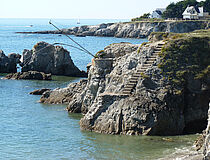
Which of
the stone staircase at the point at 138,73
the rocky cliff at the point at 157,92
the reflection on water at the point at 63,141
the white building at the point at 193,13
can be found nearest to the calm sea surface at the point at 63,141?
the reflection on water at the point at 63,141

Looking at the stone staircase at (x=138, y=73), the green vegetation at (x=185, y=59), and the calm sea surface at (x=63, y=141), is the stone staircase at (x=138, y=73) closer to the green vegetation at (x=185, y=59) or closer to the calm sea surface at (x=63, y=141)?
the green vegetation at (x=185, y=59)

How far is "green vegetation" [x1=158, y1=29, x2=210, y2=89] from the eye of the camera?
3106cm

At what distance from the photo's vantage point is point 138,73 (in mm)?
31750

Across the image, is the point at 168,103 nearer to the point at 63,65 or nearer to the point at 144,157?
the point at 144,157

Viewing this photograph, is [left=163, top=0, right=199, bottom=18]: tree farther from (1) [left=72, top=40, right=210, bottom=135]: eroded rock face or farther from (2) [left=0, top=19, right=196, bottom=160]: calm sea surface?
(1) [left=72, top=40, right=210, bottom=135]: eroded rock face

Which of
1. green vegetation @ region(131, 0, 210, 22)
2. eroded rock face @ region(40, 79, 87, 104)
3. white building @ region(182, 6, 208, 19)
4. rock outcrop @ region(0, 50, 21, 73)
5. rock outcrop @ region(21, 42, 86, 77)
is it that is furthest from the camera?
green vegetation @ region(131, 0, 210, 22)

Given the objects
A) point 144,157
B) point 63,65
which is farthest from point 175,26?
point 144,157

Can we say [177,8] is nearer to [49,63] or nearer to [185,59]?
[49,63]

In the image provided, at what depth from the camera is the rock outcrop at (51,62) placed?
66.0m

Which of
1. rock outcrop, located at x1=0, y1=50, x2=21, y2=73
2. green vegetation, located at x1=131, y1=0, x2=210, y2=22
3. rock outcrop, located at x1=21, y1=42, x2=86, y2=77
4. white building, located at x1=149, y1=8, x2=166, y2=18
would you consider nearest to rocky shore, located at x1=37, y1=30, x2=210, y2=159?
rock outcrop, located at x1=21, y1=42, x2=86, y2=77

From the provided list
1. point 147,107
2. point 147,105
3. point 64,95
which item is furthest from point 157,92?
Result: point 64,95

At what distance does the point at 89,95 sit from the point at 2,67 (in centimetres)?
3552

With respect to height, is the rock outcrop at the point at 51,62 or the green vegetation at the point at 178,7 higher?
the green vegetation at the point at 178,7

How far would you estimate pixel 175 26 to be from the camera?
16225 cm
